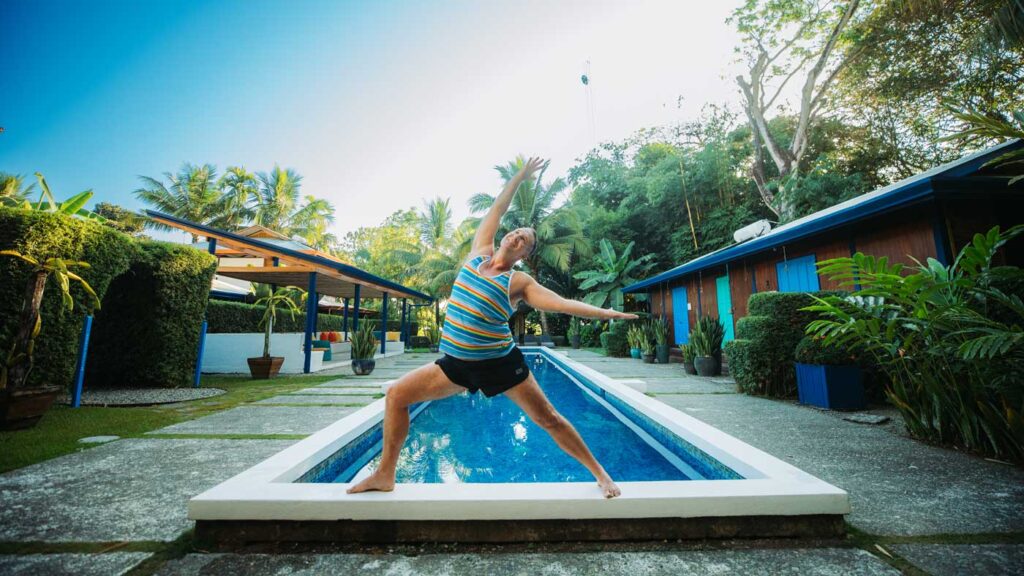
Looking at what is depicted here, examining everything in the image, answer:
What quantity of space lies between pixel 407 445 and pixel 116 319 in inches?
283

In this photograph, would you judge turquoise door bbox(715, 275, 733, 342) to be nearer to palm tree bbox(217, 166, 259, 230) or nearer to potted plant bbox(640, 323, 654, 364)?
potted plant bbox(640, 323, 654, 364)

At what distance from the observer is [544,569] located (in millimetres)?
1632

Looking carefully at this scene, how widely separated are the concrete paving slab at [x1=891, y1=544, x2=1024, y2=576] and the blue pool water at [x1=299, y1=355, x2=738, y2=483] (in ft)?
3.36

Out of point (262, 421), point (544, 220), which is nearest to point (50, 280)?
point (262, 421)

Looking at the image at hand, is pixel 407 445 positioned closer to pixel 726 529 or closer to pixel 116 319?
pixel 726 529

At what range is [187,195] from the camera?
2575 centimetres

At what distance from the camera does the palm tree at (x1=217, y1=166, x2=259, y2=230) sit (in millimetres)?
26172

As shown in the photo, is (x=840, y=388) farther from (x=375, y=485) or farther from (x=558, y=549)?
(x=375, y=485)

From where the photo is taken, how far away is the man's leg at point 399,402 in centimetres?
194

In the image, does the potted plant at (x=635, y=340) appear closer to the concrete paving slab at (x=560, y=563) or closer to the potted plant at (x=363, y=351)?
the potted plant at (x=363, y=351)

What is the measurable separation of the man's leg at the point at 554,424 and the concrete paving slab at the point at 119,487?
1934mm

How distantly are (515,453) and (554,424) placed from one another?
6.97 feet

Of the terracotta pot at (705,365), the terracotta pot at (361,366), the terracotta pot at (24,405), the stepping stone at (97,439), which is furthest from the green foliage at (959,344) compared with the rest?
the terracotta pot at (361,366)

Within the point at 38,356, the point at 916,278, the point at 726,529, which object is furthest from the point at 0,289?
the point at 916,278
